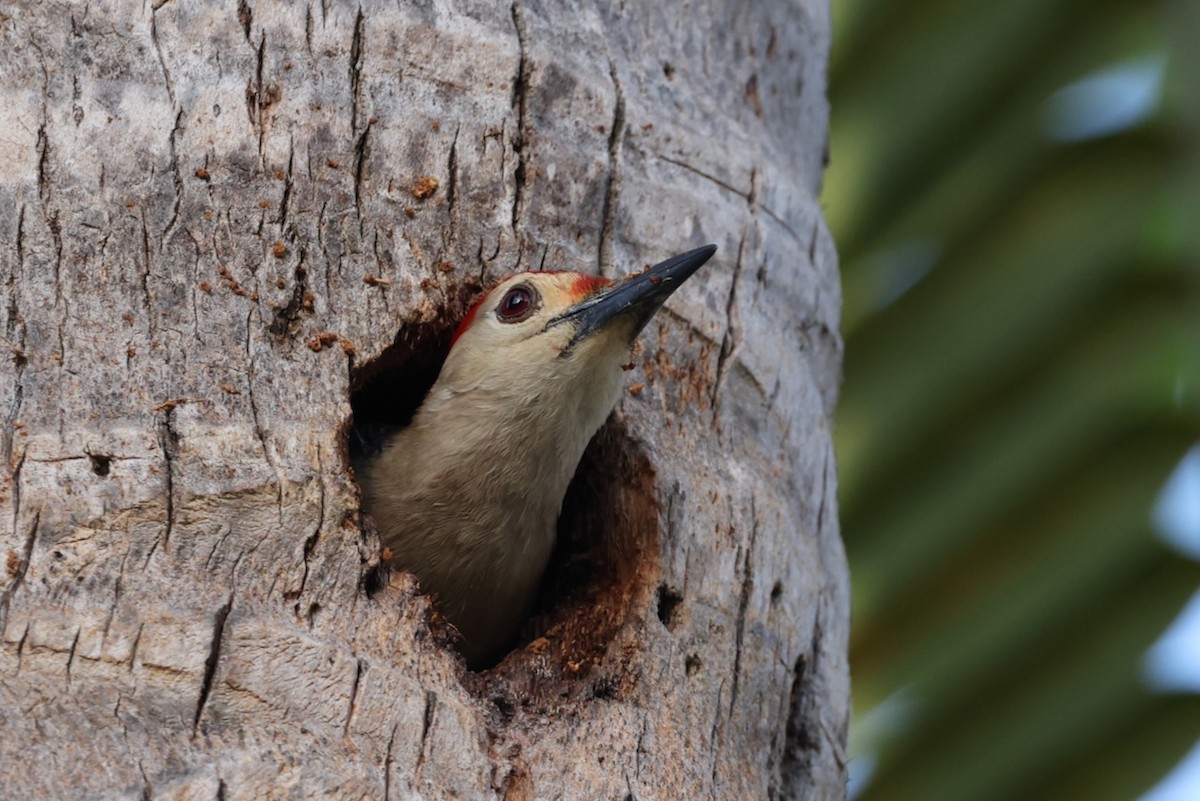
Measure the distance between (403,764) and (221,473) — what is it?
0.66 metres

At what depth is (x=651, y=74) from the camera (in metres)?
3.85

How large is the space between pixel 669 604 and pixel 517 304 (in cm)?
86

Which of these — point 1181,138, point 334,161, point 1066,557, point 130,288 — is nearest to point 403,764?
point 130,288

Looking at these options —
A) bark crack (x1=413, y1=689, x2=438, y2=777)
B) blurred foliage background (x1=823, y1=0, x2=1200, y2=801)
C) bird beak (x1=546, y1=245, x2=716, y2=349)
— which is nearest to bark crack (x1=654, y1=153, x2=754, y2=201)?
bird beak (x1=546, y1=245, x2=716, y2=349)

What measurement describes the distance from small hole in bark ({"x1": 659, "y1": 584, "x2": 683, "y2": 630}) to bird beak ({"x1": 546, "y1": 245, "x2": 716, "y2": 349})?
626mm

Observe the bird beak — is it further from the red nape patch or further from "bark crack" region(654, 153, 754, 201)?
"bark crack" region(654, 153, 754, 201)

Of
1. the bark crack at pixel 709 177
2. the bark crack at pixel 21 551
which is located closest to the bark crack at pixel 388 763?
the bark crack at pixel 21 551

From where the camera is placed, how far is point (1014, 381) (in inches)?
200

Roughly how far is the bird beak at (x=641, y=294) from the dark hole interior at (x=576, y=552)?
258 mm

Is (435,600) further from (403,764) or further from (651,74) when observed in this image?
(651,74)

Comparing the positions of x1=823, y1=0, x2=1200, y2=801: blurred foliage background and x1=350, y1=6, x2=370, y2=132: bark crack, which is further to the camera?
x1=823, y1=0, x2=1200, y2=801: blurred foliage background

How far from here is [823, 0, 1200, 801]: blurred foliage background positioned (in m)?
4.84

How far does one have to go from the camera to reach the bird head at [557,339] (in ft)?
11.6

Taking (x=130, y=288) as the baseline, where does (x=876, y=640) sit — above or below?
below
